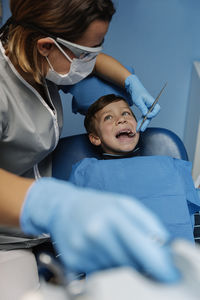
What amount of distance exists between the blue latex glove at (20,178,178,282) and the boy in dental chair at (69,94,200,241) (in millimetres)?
788

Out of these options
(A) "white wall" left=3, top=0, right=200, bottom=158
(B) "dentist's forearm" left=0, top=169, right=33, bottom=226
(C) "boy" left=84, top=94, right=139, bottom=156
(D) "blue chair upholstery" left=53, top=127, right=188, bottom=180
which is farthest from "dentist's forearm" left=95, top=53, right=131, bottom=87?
(B) "dentist's forearm" left=0, top=169, right=33, bottom=226

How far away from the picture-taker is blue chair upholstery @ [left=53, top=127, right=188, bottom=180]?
1.62 m

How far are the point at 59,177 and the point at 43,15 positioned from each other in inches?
34.8

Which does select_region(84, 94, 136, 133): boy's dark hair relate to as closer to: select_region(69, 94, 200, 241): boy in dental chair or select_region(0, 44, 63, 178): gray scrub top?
select_region(69, 94, 200, 241): boy in dental chair

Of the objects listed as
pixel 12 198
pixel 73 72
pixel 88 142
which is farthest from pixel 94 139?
pixel 12 198

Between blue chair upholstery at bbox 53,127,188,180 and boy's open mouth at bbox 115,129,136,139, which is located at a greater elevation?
boy's open mouth at bbox 115,129,136,139

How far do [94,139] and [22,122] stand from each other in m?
0.64

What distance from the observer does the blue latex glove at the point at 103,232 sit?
0.50 m

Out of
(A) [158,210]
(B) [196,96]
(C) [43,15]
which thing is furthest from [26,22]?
(B) [196,96]

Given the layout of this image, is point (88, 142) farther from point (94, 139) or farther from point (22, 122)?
point (22, 122)

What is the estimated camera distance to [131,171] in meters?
1.47

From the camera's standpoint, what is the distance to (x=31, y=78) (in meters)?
1.07

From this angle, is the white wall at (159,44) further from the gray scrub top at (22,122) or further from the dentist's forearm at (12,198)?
the dentist's forearm at (12,198)

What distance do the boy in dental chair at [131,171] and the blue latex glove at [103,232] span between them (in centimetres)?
79
